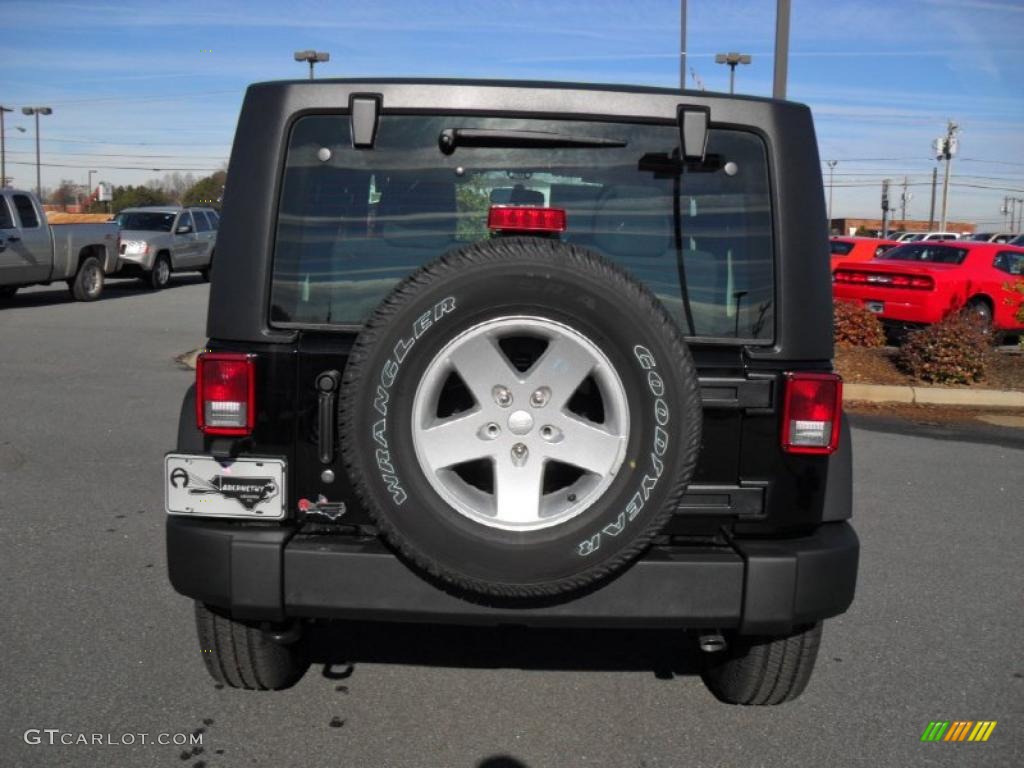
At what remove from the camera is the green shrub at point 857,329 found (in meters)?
13.6

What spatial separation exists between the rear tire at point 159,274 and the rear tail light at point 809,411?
22360 millimetres

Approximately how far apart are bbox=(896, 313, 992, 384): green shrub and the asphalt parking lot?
541cm

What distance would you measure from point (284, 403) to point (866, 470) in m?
5.67

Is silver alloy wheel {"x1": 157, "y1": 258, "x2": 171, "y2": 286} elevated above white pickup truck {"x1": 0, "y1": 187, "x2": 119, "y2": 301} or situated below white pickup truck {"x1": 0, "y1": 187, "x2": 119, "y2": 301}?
below

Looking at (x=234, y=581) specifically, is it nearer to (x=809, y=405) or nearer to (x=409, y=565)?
(x=409, y=565)

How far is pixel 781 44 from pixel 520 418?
10.9 metres

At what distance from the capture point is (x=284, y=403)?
3.16 meters

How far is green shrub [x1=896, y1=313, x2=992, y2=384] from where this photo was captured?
457 inches

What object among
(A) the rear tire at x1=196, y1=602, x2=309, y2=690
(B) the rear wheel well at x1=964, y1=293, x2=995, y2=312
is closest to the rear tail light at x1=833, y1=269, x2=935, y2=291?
(B) the rear wheel well at x1=964, y1=293, x2=995, y2=312

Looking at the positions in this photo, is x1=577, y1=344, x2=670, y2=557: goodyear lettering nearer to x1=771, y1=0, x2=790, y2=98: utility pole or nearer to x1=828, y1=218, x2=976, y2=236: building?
x1=771, y1=0, x2=790, y2=98: utility pole

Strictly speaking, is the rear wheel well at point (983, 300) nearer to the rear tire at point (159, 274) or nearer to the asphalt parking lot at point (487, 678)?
the asphalt parking lot at point (487, 678)

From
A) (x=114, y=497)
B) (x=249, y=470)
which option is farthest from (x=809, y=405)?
(x=114, y=497)

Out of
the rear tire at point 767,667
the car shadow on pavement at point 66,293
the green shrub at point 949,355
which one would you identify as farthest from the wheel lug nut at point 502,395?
the car shadow on pavement at point 66,293

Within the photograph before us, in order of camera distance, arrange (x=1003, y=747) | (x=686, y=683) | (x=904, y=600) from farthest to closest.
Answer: (x=904, y=600)
(x=686, y=683)
(x=1003, y=747)
